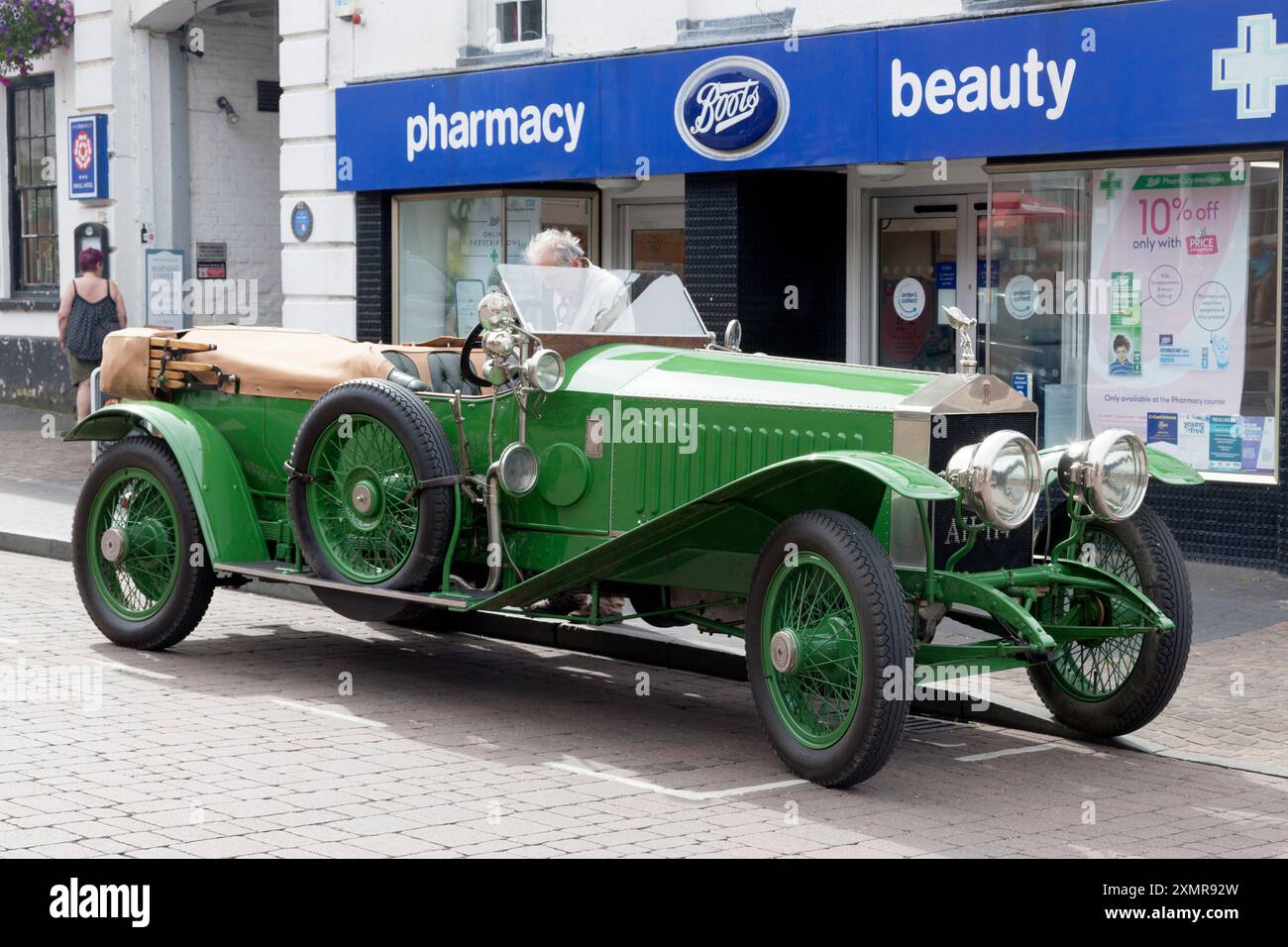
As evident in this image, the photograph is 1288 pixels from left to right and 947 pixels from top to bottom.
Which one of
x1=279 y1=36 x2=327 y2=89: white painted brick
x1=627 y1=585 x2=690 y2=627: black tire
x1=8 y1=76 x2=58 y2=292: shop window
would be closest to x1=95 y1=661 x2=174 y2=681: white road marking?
x1=627 y1=585 x2=690 y2=627: black tire

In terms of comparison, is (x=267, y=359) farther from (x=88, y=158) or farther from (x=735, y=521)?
(x=88, y=158)

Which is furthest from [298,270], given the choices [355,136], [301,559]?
[301,559]

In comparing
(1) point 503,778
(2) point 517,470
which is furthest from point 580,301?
(1) point 503,778

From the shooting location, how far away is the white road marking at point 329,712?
6805 millimetres

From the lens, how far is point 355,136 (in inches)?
592

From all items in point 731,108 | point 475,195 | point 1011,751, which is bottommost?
point 1011,751

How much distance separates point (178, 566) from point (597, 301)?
2.24 meters

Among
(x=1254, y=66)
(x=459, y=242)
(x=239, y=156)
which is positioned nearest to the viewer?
(x=1254, y=66)

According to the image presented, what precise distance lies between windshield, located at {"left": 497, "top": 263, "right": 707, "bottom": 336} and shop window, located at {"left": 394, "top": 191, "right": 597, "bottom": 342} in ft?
21.7

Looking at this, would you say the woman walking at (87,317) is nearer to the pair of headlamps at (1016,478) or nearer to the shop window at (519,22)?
the shop window at (519,22)

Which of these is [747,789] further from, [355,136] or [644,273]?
[355,136]

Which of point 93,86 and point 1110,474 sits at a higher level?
point 93,86

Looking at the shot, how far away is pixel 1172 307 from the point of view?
1059 cm

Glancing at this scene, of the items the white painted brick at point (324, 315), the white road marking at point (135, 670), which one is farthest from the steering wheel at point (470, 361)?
the white painted brick at point (324, 315)
